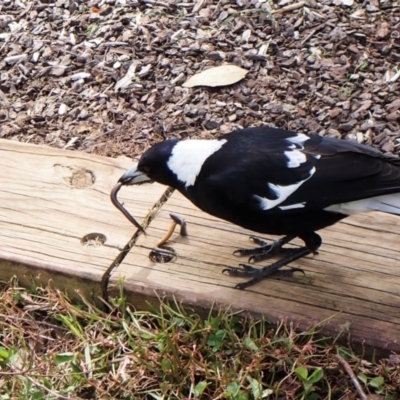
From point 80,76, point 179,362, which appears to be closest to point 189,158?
point 179,362

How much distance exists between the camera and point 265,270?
3.05 m

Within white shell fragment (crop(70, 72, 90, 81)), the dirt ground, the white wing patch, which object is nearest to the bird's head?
the white wing patch

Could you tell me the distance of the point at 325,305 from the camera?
292 cm

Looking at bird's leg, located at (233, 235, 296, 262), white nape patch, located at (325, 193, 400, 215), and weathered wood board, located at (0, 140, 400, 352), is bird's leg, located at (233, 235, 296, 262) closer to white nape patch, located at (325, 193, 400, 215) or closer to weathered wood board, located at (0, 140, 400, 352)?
weathered wood board, located at (0, 140, 400, 352)

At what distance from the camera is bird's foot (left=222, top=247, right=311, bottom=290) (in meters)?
3.01

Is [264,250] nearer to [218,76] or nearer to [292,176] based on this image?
[292,176]

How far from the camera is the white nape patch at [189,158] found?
9.86 feet

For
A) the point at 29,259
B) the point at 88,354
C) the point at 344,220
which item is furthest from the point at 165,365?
the point at 344,220

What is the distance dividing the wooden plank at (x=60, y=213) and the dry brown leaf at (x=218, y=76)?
0.88m

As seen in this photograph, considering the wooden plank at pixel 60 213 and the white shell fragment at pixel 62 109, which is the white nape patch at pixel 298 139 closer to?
the wooden plank at pixel 60 213

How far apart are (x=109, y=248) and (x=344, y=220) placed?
35.6 inches

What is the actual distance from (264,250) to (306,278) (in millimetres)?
A: 229

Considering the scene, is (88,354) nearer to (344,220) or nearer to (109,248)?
(109,248)

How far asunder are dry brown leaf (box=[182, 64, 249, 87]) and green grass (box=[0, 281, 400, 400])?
1.54m
